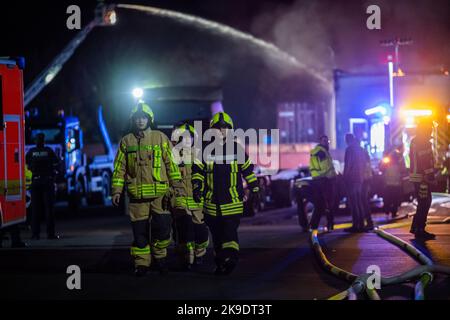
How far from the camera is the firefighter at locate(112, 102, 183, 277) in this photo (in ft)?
30.8

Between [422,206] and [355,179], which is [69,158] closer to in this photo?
[355,179]

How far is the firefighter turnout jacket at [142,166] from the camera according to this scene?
30.8 feet

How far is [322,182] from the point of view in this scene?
48.1 feet

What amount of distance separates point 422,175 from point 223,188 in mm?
4457

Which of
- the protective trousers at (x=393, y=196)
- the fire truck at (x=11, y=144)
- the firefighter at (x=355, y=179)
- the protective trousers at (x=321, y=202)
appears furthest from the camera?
the protective trousers at (x=393, y=196)

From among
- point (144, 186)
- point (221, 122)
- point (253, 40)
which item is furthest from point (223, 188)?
point (253, 40)

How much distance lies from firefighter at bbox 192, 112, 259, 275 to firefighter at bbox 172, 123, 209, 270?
2.19 feet

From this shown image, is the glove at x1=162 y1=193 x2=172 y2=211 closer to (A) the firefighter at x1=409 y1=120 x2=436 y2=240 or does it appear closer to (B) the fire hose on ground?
(B) the fire hose on ground

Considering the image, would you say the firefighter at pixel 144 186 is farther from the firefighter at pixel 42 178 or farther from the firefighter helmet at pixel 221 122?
→ the firefighter at pixel 42 178

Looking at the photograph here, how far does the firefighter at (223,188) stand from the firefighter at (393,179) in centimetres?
840

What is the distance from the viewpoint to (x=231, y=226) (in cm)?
942

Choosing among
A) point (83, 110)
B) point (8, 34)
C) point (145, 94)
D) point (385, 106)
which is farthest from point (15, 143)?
point (83, 110)

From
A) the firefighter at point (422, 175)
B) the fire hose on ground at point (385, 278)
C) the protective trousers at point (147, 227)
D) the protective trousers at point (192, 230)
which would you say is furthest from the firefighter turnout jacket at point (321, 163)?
the protective trousers at point (147, 227)
